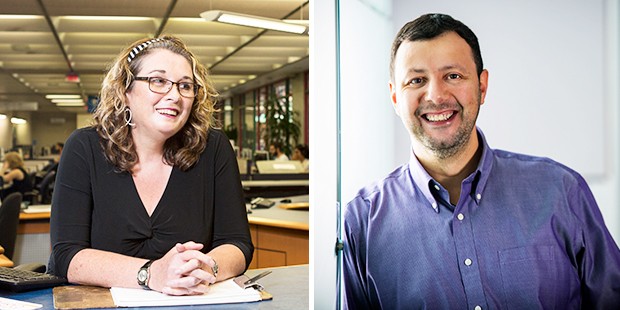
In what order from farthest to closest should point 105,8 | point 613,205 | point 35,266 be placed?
point 105,8 < point 35,266 < point 613,205

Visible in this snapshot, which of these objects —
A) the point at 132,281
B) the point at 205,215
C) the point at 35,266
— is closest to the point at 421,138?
the point at 132,281

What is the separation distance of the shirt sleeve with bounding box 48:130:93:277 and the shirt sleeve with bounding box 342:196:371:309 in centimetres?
104

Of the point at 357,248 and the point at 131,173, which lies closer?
the point at 357,248

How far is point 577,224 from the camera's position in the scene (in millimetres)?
622

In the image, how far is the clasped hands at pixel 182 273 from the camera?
133cm

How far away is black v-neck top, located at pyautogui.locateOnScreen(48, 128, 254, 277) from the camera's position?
5.20 feet

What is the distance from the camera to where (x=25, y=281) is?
1410 millimetres

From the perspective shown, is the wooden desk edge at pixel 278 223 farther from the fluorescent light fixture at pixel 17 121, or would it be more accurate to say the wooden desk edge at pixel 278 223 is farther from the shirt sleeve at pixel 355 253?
the fluorescent light fixture at pixel 17 121

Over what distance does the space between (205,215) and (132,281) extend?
1.17 feet

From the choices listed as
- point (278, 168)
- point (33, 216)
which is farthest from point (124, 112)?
point (278, 168)

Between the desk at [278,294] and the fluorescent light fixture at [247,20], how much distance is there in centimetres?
414

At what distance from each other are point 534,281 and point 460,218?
93 mm

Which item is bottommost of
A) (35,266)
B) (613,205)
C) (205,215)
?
(35,266)

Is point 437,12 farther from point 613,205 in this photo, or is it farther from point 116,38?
point 116,38
